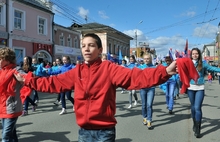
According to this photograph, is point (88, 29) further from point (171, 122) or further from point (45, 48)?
point (171, 122)

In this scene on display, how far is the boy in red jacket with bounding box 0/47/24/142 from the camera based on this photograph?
3324 mm

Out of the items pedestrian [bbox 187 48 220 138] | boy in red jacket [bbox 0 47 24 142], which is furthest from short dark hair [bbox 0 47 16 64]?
pedestrian [bbox 187 48 220 138]

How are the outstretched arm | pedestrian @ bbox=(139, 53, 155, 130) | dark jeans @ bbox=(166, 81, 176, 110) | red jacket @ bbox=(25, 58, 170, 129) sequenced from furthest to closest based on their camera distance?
dark jeans @ bbox=(166, 81, 176, 110) → pedestrian @ bbox=(139, 53, 155, 130) → the outstretched arm → red jacket @ bbox=(25, 58, 170, 129)

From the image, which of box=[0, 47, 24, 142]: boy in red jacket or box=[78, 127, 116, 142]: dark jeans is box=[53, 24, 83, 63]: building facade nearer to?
box=[0, 47, 24, 142]: boy in red jacket

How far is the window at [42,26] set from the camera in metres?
24.3

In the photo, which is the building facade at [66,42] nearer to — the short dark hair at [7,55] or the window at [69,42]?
the window at [69,42]

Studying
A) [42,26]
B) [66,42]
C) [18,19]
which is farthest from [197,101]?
[66,42]

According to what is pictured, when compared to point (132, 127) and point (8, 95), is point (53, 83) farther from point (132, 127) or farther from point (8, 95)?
point (132, 127)

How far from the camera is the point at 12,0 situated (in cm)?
2011

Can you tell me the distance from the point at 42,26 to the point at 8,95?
22.7m

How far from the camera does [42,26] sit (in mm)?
24844

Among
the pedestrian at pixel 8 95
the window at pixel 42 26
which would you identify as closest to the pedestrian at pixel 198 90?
the pedestrian at pixel 8 95

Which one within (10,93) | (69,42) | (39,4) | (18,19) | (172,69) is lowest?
(10,93)

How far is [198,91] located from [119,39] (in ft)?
154
